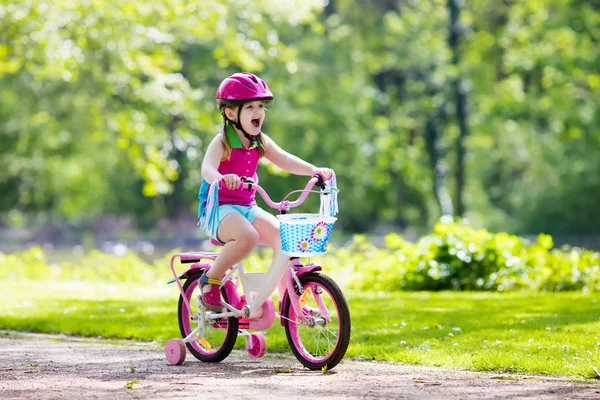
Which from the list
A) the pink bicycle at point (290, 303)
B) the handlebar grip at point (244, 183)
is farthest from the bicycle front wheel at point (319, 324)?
the handlebar grip at point (244, 183)

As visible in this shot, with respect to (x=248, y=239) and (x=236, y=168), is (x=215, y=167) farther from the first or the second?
(x=248, y=239)

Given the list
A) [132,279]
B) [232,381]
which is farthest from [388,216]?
[232,381]

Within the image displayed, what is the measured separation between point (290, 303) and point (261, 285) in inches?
8.8

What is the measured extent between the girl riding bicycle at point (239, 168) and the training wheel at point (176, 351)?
468mm

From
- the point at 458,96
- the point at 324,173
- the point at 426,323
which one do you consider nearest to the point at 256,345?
the point at 324,173

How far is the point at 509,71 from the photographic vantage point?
3397 cm

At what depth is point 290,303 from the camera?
6.24 m

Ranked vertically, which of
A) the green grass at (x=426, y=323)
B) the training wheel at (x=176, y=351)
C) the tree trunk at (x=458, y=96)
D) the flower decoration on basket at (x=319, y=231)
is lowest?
the green grass at (x=426, y=323)

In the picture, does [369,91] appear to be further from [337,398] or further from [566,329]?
[337,398]

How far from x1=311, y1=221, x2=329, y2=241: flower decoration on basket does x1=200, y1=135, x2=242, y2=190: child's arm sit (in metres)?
0.53

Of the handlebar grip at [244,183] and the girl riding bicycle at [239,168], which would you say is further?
the girl riding bicycle at [239,168]

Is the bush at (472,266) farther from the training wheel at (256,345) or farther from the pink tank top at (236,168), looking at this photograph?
the pink tank top at (236,168)

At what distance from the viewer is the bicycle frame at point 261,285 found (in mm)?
6098

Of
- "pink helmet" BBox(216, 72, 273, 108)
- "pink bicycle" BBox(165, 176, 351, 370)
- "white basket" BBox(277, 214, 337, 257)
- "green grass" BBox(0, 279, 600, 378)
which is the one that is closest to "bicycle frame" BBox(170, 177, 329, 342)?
"pink bicycle" BBox(165, 176, 351, 370)
